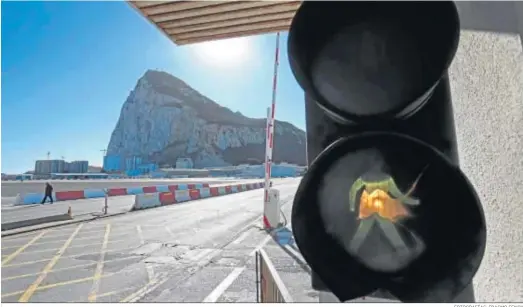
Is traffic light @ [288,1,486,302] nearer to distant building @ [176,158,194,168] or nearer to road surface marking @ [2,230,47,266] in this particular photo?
road surface marking @ [2,230,47,266]

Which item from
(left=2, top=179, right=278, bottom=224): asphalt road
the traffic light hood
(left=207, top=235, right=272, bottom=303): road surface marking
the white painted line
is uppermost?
the traffic light hood

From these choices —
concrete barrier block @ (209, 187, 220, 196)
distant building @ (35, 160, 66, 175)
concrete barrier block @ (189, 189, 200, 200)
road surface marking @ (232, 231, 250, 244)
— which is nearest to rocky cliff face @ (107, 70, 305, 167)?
distant building @ (35, 160, 66, 175)

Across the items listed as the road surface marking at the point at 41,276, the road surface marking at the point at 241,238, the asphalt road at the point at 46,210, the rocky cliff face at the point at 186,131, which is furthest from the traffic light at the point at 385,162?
the rocky cliff face at the point at 186,131

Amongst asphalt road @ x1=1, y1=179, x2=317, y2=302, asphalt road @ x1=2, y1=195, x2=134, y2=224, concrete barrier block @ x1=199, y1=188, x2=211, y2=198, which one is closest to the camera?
asphalt road @ x1=1, y1=179, x2=317, y2=302

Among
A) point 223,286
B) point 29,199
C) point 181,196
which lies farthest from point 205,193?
point 223,286

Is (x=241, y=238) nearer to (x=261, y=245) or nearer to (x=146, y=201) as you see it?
(x=261, y=245)

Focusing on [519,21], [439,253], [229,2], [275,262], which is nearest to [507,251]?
[439,253]
